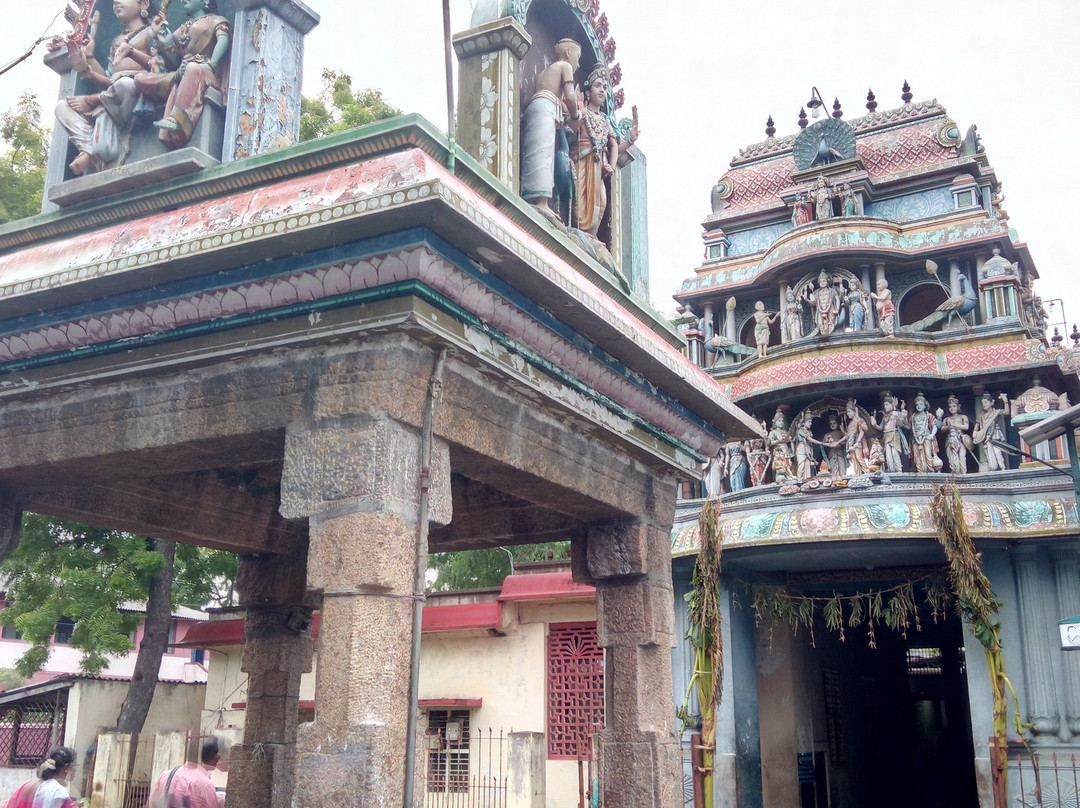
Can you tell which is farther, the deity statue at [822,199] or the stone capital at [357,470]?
the deity statue at [822,199]

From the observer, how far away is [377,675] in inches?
166

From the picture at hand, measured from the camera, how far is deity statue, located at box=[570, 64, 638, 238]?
22.5 ft

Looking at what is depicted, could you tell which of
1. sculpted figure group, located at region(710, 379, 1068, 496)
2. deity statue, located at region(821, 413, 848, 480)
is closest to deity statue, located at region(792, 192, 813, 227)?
sculpted figure group, located at region(710, 379, 1068, 496)

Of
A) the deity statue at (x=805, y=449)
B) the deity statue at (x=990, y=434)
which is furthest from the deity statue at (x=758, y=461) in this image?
the deity statue at (x=990, y=434)

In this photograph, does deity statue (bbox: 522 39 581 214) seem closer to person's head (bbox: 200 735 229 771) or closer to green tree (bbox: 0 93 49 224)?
person's head (bbox: 200 735 229 771)

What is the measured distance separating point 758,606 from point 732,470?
7.98 feet

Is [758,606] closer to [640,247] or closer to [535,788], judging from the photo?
[535,788]

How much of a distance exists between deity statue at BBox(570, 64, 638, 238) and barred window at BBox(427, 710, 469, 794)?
353 inches

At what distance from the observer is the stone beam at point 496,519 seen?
282 inches

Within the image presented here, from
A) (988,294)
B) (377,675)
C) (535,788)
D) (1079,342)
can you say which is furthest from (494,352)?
(1079,342)

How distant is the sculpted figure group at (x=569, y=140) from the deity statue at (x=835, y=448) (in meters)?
11.7

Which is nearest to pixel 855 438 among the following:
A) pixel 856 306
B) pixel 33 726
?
pixel 856 306

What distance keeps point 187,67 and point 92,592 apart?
1133cm

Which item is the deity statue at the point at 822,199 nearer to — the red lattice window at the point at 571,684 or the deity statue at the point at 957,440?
the deity statue at the point at 957,440
